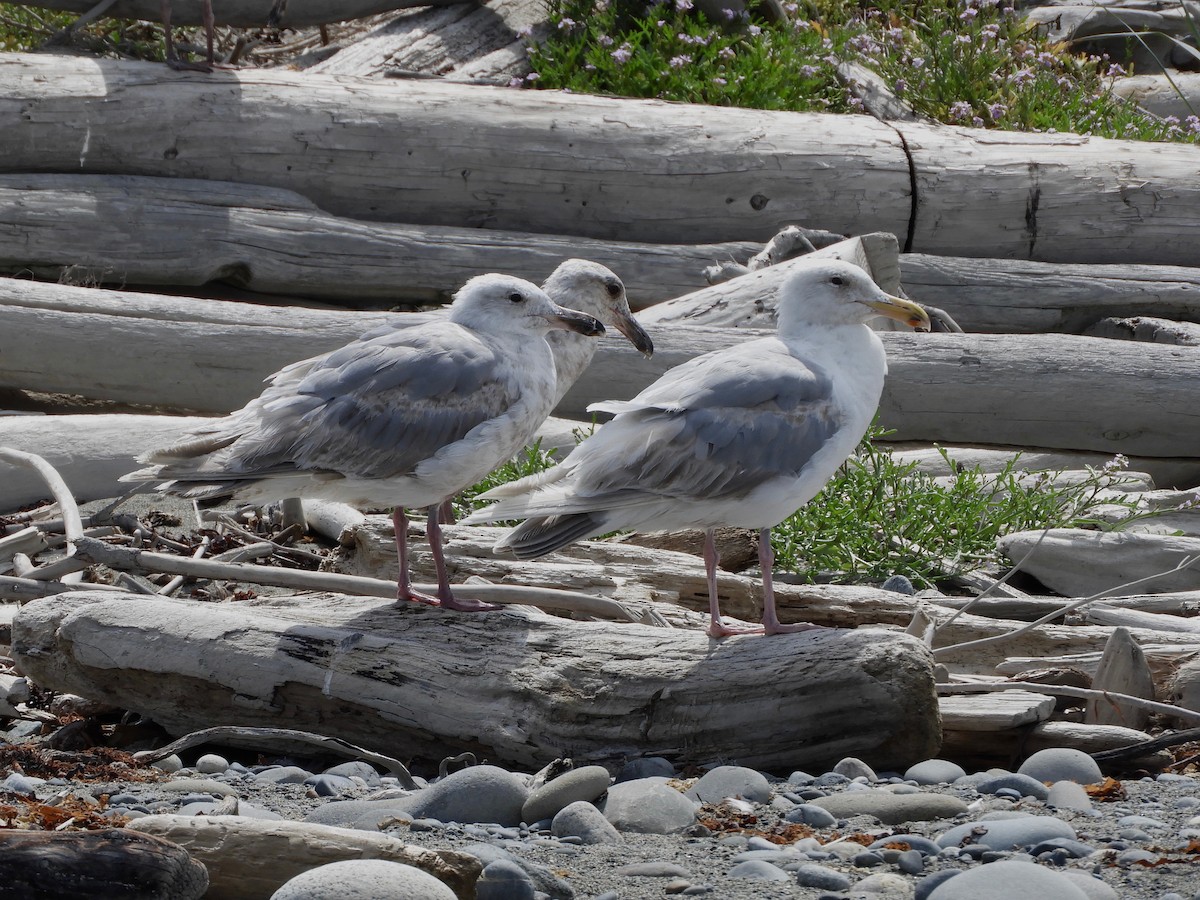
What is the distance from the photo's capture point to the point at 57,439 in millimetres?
7148

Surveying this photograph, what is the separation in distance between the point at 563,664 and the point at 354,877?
151 centimetres

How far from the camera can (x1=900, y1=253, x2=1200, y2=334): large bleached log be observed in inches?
357

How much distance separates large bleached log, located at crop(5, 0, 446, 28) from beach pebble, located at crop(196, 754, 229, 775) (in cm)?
717

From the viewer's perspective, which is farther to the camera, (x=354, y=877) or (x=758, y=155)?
(x=758, y=155)

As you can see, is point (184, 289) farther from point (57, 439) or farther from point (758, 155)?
point (758, 155)

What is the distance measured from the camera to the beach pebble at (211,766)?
4.51 meters

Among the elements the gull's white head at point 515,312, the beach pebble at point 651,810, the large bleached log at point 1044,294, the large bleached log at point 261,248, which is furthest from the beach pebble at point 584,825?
the large bleached log at point 1044,294

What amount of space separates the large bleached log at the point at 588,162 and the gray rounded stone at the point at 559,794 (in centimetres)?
602

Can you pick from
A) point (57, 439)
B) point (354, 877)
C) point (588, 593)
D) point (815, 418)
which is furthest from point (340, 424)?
point (57, 439)

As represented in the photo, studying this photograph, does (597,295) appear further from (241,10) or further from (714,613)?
(241,10)

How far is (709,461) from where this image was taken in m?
4.88

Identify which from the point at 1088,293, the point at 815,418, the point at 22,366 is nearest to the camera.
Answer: the point at 815,418

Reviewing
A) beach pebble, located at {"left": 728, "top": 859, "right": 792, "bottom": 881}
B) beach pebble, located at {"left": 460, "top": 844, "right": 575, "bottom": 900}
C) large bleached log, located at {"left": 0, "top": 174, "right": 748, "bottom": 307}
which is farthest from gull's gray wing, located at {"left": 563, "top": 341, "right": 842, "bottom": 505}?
large bleached log, located at {"left": 0, "top": 174, "right": 748, "bottom": 307}

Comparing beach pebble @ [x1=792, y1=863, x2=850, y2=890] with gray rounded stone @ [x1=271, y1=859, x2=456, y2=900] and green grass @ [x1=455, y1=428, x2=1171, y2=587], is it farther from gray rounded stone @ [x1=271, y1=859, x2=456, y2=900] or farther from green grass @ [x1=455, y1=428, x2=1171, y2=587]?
green grass @ [x1=455, y1=428, x2=1171, y2=587]
